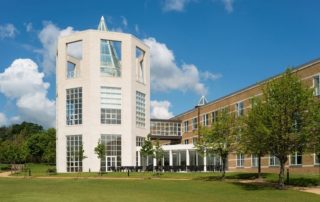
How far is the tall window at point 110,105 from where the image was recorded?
236 ft

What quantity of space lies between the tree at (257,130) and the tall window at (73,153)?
38523mm

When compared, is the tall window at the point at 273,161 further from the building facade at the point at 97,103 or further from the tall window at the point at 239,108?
the building facade at the point at 97,103

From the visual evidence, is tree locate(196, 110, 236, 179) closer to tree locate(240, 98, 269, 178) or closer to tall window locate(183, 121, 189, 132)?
tree locate(240, 98, 269, 178)

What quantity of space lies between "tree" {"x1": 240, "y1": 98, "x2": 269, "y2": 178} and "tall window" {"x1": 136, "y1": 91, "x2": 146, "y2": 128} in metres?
39.2

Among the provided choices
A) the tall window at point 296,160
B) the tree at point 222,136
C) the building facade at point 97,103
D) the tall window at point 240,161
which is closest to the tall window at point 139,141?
the building facade at point 97,103

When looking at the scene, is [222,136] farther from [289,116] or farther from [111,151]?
[111,151]

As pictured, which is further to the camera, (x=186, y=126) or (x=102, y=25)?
(x=186, y=126)

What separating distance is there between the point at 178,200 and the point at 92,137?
4534cm

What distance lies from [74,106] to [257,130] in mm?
43087

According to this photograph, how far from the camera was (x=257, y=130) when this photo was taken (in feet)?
112

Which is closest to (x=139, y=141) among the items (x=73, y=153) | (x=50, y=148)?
(x=73, y=153)

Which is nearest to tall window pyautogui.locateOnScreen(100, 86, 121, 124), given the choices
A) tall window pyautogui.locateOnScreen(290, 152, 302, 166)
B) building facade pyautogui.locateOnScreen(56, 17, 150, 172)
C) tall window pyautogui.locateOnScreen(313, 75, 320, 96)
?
building facade pyautogui.locateOnScreen(56, 17, 150, 172)

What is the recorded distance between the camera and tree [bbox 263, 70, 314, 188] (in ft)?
111

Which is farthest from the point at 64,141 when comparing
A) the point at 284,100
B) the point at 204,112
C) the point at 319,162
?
the point at 284,100
